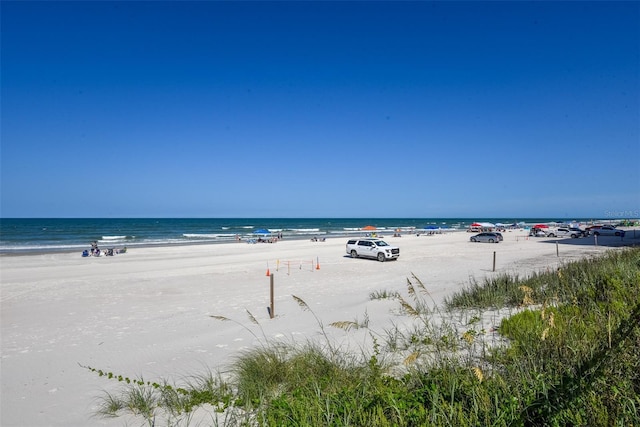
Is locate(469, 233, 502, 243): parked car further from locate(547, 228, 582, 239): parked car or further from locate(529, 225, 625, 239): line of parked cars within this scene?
locate(529, 225, 625, 239): line of parked cars

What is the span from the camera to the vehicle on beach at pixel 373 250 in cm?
2738

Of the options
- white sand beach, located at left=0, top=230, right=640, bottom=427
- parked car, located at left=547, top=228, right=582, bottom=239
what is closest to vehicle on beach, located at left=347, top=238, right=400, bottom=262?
white sand beach, located at left=0, top=230, right=640, bottom=427

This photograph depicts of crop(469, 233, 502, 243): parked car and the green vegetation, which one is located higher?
the green vegetation

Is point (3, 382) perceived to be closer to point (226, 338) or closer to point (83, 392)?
point (83, 392)

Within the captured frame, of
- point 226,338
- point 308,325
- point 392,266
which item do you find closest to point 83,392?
point 226,338

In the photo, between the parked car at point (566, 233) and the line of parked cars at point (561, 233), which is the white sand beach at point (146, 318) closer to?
the line of parked cars at point (561, 233)

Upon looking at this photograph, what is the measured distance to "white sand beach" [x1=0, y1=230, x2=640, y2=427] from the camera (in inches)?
272

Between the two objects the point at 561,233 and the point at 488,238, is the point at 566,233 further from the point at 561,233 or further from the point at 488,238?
the point at 488,238

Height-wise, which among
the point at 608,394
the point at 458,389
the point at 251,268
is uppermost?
the point at 608,394

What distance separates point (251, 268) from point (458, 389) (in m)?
21.2

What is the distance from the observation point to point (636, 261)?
10328 mm

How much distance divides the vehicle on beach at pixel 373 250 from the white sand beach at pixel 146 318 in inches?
151

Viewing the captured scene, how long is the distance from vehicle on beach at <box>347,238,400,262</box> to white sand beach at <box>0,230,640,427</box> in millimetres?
3839

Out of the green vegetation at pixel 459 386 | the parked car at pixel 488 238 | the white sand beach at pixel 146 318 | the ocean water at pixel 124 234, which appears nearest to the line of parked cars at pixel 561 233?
the parked car at pixel 488 238
